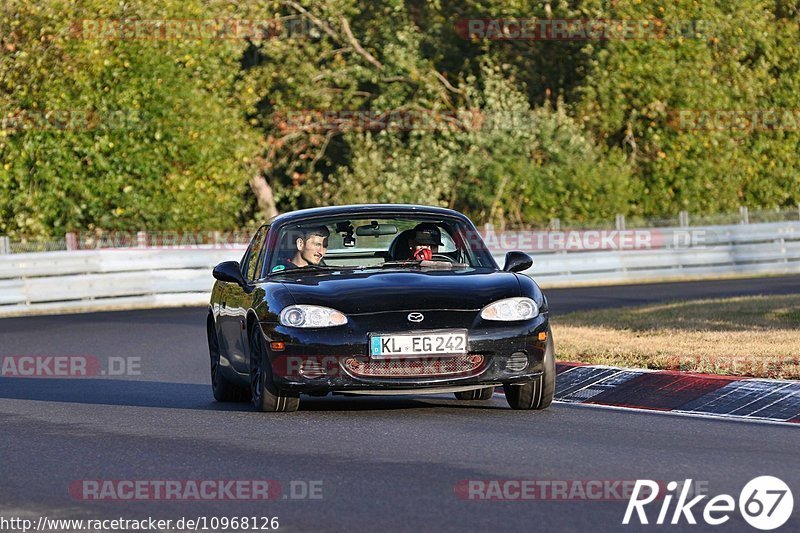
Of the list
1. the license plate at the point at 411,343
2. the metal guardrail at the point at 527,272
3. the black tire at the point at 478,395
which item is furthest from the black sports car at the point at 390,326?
the metal guardrail at the point at 527,272

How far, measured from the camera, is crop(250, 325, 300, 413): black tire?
1163 centimetres

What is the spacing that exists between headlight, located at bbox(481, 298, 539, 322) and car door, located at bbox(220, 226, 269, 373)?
185 cm

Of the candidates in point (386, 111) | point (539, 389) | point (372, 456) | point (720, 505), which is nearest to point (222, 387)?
point (539, 389)

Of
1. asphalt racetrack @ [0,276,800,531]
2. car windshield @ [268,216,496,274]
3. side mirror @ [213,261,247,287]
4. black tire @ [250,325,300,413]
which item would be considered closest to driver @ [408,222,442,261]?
car windshield @ [268,216,496,274]

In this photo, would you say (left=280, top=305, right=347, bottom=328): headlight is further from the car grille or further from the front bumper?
the car grille

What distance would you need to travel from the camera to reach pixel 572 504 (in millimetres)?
7742

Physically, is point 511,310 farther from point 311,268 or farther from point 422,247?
point 311,268

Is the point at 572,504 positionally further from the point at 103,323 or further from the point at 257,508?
the point at 103,323

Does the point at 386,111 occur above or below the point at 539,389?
below

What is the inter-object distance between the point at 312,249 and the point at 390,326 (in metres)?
1.70

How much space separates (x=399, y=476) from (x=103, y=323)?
16.7m

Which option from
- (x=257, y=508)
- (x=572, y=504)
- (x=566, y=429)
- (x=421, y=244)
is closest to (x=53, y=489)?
(x=257, y=508)

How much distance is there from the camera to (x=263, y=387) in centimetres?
1173

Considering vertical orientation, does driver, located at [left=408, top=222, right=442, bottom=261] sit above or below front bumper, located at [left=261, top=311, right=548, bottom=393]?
above
